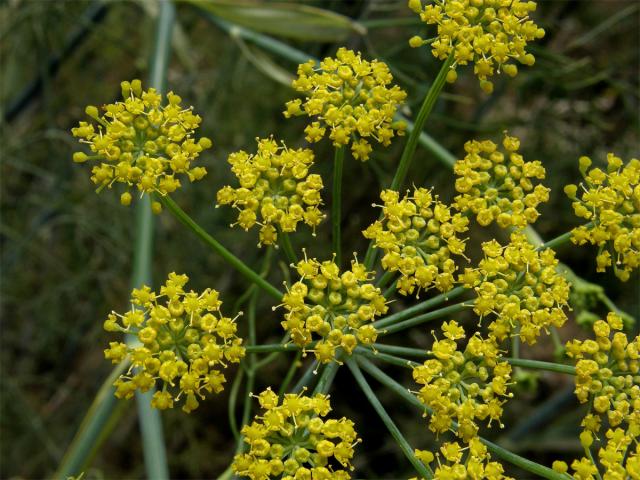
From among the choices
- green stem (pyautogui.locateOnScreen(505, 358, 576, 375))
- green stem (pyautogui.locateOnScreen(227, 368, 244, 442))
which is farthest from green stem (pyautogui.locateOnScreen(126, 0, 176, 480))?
green stem (pyautogui.locateOnScreen(505, 358, 576, 375))

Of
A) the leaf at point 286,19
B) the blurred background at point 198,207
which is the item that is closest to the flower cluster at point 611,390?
the leaf at point 286,19

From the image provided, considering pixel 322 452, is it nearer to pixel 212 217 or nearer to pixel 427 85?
pixel 427 85

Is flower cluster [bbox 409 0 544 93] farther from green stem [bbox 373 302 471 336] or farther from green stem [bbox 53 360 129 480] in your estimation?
green stem [bbox 53 360 129 480]

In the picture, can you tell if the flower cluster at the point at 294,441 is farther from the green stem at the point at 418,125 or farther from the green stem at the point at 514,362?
the green stem at the point at 418,125

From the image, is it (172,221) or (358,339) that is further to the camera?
(172,221)

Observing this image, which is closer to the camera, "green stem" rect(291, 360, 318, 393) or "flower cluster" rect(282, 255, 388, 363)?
"flower cluster" rect(282, 255, 388, 363)

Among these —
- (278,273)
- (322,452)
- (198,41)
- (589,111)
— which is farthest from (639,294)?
(198,41)
